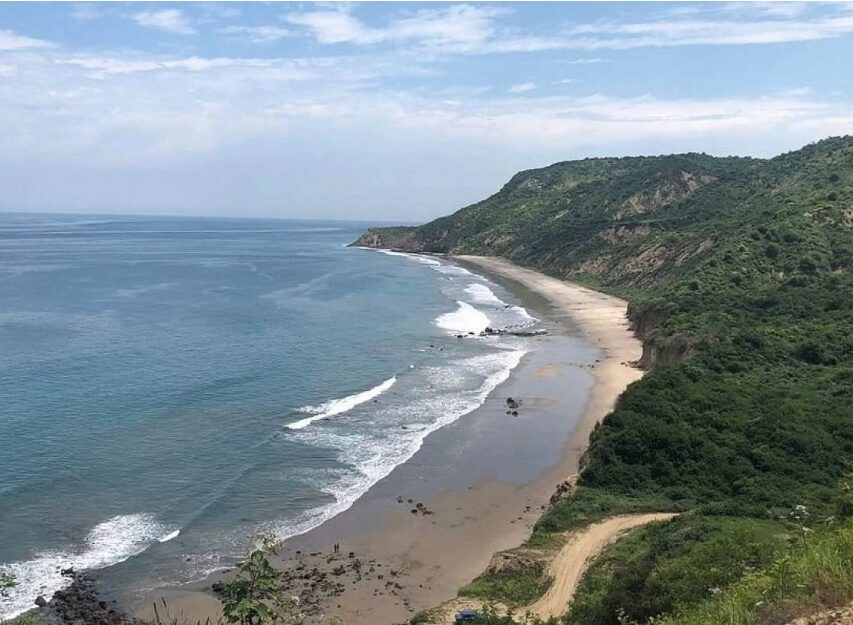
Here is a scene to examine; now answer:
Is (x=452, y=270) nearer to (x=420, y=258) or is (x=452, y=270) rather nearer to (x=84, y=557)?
(x=420, y=258)

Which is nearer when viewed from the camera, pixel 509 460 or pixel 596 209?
pixel 509 460

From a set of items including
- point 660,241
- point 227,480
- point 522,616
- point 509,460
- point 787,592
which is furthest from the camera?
point 660,241

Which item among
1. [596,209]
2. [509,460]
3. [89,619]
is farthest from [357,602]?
[596,209]

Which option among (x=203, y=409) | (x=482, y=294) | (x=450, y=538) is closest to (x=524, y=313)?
(x=482, y=294)

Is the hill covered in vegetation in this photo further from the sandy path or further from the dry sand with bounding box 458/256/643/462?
the dry sand with bounding box 458/256/643/462

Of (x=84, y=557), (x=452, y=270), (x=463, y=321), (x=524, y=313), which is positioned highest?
(x=452, y=270)

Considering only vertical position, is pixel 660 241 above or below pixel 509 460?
above

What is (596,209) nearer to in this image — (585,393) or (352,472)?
(585,393)
